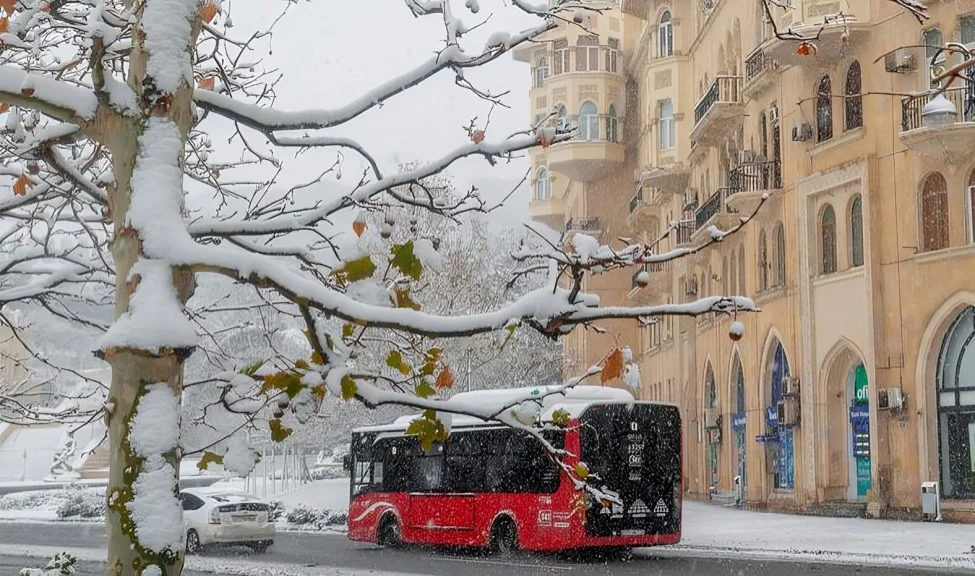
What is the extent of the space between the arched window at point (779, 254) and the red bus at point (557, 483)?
14.0 m

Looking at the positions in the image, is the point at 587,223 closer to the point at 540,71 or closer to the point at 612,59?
the point at 540,71

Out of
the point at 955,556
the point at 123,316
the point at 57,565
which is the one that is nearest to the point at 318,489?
the point at 955,556

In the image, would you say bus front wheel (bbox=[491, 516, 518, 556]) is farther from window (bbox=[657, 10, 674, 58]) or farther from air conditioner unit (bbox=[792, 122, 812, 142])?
window (bbox=[657, 10, 674, 58])

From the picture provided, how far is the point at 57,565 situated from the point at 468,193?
12.4 feet

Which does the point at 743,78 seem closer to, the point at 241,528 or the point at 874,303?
the point at 874,303

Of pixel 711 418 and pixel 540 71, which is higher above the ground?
pixel 540 71

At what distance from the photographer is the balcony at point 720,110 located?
37.6 meters

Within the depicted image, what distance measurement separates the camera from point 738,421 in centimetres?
3947

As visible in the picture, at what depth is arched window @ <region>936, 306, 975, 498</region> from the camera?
28438 mm

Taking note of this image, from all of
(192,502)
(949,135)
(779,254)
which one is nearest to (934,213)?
(949,135)

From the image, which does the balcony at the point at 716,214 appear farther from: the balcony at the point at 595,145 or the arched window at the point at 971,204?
the balcony at the point at 595,145

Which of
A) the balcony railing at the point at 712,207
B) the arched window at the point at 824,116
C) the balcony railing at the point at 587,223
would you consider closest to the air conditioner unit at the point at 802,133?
the arched window at the point at 824,116

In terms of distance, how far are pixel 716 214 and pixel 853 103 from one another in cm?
605

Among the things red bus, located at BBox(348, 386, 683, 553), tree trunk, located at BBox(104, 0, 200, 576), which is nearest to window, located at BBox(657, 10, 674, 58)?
red bus, located at BBox(348, 386, 683, 553)
